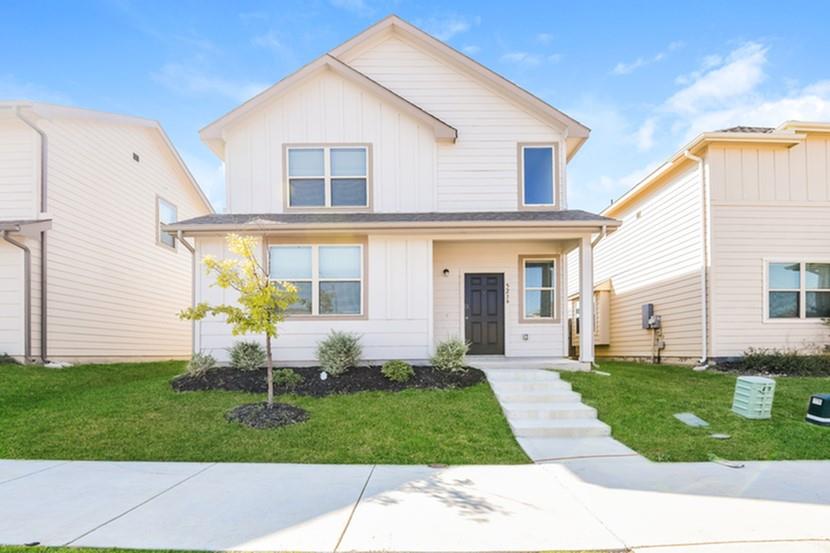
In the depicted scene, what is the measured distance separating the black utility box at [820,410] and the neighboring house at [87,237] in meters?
14.1

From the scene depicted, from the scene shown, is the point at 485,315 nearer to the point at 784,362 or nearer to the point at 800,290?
the point at 784,362

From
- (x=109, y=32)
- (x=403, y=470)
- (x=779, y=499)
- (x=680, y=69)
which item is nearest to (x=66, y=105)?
(x=109, y=32)

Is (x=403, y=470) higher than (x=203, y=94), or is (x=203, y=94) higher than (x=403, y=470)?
(x=203, y=94)

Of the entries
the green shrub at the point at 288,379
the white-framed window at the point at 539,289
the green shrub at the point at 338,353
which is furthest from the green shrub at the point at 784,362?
the green shrub at the point at 288,379

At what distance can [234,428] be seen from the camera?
683cm

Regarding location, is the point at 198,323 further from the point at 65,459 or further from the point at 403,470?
the point at 403,470

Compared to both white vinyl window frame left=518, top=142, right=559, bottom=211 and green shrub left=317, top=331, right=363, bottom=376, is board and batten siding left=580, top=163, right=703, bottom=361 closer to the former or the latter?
white vinyl window frame left=518, top=142, right=559, bottom=211

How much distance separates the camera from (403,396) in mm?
8195

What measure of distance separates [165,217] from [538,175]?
37.9ft

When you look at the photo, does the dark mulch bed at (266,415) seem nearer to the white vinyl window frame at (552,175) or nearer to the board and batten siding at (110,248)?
the board and batten siding at (110,248)

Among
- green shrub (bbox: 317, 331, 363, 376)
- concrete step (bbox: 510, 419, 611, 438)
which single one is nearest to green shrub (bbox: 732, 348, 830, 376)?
concrete step (bbox: 510, 419, 611, 438)

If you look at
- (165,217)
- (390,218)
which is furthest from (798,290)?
(165,217)

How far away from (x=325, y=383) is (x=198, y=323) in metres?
3.25

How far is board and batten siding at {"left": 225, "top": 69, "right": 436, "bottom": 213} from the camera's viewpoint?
36.2 ft
